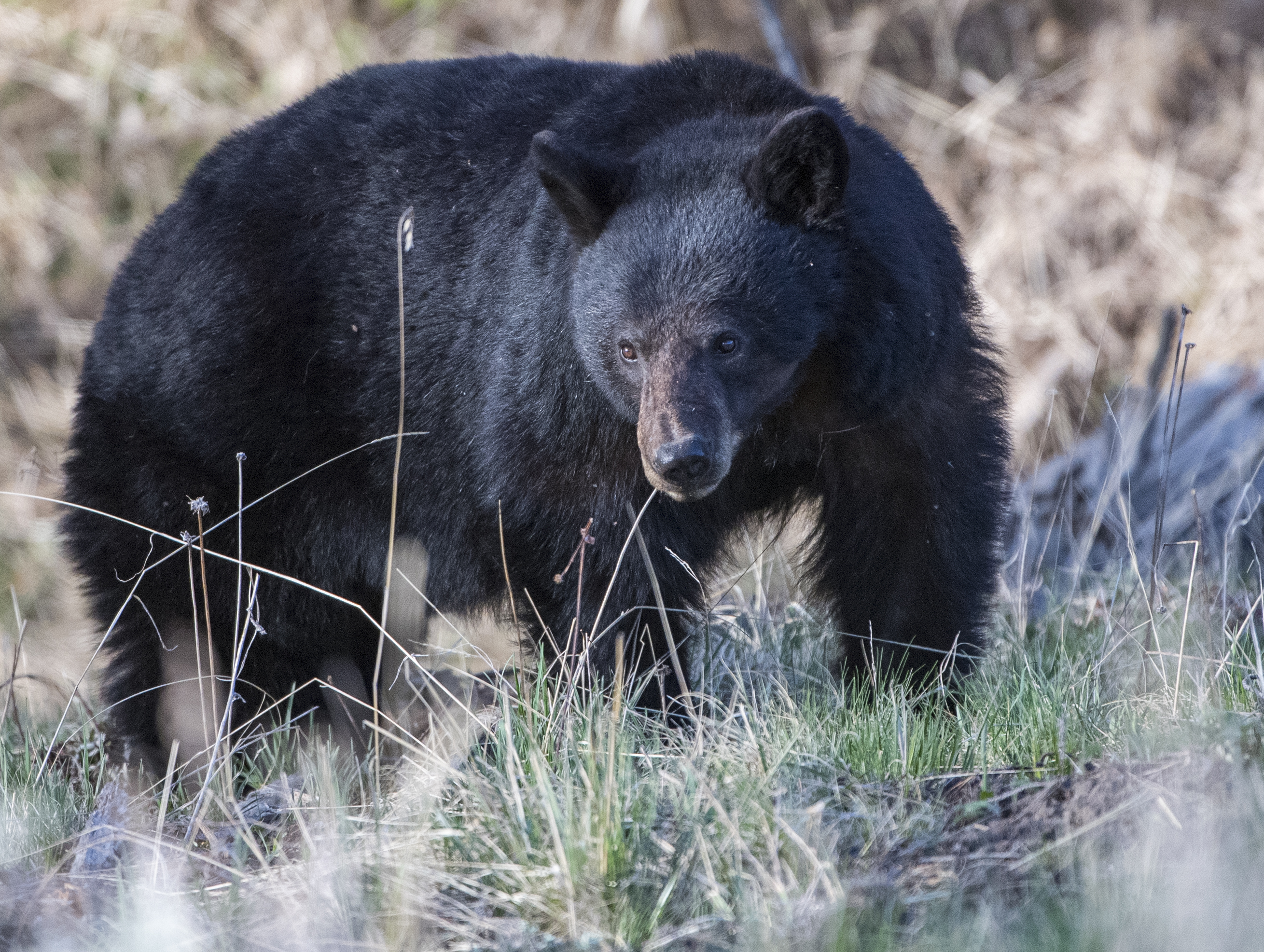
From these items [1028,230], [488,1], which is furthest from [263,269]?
[488,1]

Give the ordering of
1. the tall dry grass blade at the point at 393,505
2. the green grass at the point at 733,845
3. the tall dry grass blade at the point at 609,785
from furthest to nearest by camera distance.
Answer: the tall dry grass blade at the point at 393,505, the tall dry grass blade at the point at 609,785, the green grass at the point at 733,845

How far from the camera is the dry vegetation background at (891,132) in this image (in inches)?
324

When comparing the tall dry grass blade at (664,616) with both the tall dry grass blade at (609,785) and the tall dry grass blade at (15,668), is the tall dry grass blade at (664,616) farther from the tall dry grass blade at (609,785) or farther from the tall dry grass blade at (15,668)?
the tall dry grass blade at (15,668)

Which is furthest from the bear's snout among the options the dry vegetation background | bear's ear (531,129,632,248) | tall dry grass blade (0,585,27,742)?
the dry vegetation background

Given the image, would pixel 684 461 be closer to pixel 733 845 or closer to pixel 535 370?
pixel 535 370

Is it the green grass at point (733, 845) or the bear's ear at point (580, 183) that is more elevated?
the bear's ear at point (580, 183)

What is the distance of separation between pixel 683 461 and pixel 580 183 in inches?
31.8

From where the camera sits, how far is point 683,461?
300 cm

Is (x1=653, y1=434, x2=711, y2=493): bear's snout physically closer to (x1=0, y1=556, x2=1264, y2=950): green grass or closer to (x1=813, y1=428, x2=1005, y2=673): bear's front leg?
(x1=0, y1=556, x2=1264, y2=950): green grass

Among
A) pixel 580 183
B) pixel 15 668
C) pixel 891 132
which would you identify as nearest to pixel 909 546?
pixel 580 183

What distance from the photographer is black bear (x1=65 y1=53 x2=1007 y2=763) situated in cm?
330

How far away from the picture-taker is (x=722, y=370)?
3.22m

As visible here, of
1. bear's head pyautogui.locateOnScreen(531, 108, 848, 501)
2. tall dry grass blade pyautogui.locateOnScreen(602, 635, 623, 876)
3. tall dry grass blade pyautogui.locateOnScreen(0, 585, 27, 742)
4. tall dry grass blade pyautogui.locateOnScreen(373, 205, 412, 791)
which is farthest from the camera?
tall dry grass blade pyautogui.locateOnScreen(0, 585, 27, 742)

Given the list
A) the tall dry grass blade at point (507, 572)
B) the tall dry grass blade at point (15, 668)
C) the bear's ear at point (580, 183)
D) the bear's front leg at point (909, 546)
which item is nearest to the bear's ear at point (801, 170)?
the bear's ear at point (580, 183)
